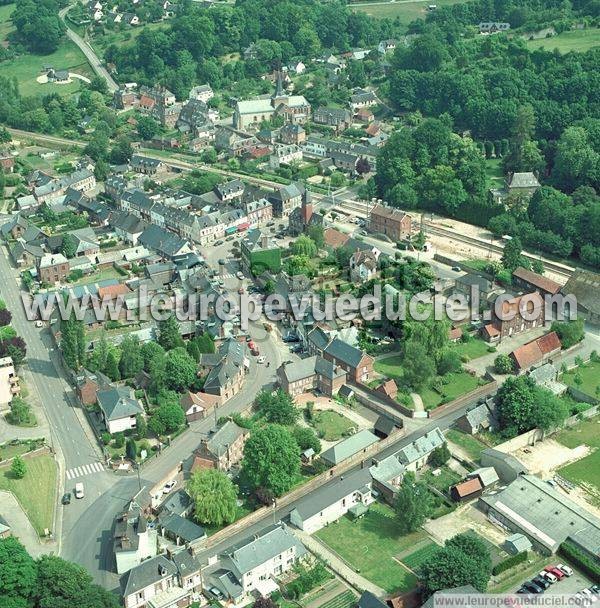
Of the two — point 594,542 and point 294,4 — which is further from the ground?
point 294,4

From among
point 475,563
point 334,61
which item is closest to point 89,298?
point 475,563

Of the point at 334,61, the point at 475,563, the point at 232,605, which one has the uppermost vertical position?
the point at 334,61

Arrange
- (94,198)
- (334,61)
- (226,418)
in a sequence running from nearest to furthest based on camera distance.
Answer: (226,418) → (94,198) → (334,61)

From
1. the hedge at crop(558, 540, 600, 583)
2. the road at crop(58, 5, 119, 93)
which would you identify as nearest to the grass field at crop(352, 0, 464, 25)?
the road at crop(58, 5, 119, 93)

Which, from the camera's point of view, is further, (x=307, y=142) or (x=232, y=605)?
(x=307, y=142)

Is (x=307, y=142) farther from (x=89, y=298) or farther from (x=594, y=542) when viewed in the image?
(x=594, y=542)

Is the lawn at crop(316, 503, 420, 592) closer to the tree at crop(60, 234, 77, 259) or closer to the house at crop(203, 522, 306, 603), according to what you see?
the house at crop(203, 522, 306, 603)
